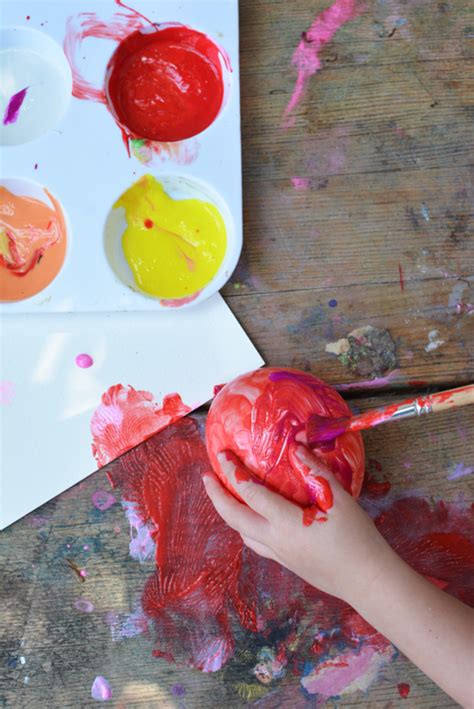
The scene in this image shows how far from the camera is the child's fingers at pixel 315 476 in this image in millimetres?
813

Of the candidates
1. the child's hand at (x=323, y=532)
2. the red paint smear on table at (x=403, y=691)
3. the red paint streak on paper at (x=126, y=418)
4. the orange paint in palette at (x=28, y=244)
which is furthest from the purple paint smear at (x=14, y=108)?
the red paint smear on table at (x=403, y=691)

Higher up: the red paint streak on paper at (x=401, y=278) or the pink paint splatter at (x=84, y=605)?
the red paint streak on paper at (x=401, y=278)

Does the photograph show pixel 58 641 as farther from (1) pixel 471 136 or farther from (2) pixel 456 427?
(1) pixel 471 136

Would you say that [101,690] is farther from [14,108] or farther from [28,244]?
[14,108]

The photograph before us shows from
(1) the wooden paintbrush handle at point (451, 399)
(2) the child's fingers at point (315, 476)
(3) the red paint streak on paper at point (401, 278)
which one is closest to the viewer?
(1) the wooden paintbrush handle at point (451, 399)

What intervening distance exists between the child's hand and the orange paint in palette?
0.46m

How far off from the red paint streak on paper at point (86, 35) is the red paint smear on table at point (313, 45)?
29 centimetres

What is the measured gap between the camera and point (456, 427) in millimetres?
1058

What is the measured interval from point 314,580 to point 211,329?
421 millimetres

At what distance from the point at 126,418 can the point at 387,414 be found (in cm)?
44

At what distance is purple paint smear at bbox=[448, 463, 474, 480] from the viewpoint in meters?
1.04

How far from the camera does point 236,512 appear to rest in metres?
0.89

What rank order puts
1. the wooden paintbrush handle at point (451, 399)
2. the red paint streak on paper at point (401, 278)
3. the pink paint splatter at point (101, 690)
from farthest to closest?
the red paint streak on paper at point (401, 278) < the pink paint splatter at point (101, 690) < the wooden paintbrush handle at point (451, 399)

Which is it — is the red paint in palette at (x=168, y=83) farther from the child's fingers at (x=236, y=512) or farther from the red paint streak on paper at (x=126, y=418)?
the child's fingers at (x=236, y=512)
